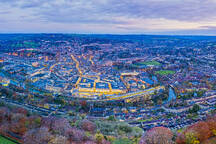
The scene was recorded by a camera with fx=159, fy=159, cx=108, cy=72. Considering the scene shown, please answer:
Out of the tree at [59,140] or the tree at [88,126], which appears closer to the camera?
the tree at [59,140]

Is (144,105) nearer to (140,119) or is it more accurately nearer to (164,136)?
(140,119)

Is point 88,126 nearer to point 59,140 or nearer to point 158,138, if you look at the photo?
point 59,140

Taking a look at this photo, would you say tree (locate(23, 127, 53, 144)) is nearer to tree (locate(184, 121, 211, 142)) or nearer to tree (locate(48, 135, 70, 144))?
tree (locate(48, 135, 70, 144))

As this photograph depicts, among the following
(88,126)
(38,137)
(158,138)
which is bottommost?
(88,126)

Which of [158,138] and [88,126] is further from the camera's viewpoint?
[88,126]

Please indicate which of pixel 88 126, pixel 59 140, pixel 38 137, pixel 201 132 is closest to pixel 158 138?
pixel 201 132

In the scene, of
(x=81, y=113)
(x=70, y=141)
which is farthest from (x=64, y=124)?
(x=81, y=113)

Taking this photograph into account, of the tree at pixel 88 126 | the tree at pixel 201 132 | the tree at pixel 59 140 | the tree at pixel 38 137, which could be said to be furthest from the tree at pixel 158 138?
the tree at pixel 38 137

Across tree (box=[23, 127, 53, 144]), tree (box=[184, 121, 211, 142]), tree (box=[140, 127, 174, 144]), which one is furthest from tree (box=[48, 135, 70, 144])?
tree (box=[184, 121, 211, 142])

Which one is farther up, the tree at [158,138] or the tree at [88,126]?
the tree at [158,138]

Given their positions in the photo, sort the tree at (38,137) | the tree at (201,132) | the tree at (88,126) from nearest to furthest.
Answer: the tree at (201,132), the tree at (38,137), the tree at (88,126)

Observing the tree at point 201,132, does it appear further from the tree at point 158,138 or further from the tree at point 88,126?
the tree at point 88,126
